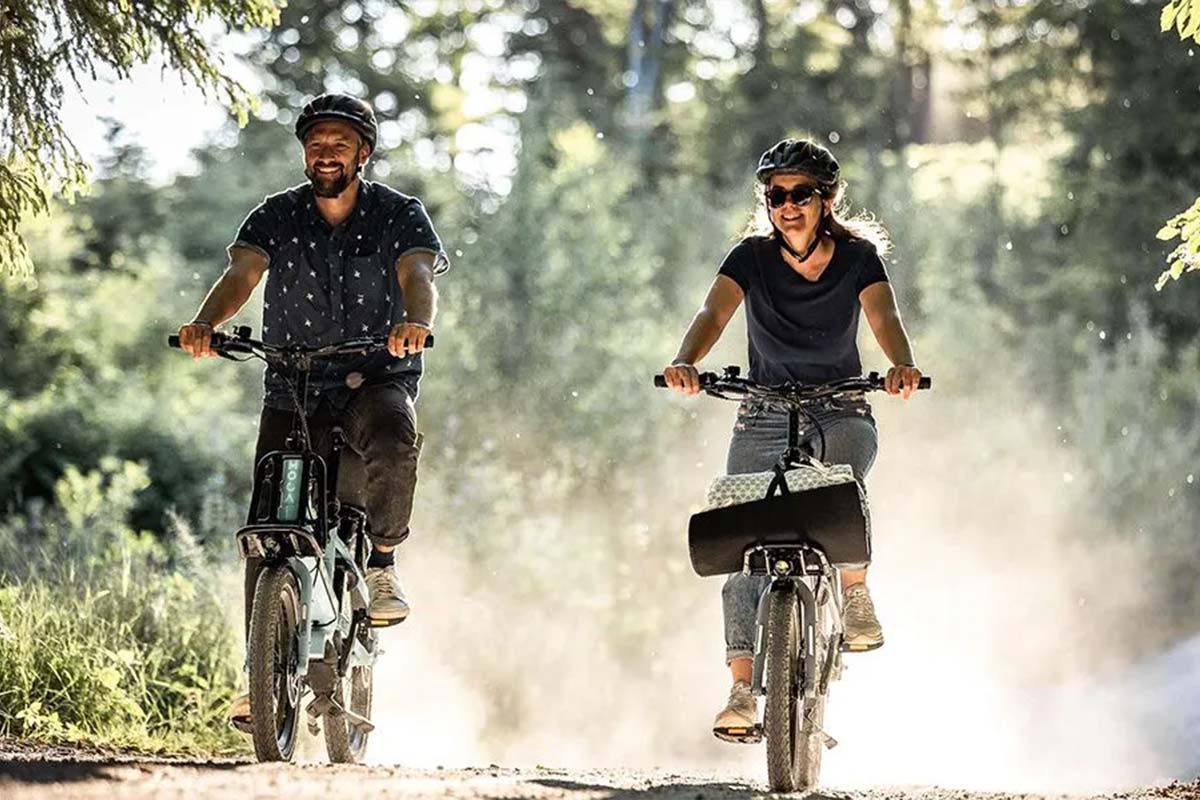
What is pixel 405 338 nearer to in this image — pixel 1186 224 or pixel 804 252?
pixel 804 252

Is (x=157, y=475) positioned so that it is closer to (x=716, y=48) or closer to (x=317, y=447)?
(x=317, y=447)

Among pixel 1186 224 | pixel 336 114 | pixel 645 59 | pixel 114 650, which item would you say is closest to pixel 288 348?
pixel 336 114

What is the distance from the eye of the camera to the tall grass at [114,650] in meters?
8.42

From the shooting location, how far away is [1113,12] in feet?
89.8

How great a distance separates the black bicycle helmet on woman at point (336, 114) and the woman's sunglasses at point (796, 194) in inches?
51.7

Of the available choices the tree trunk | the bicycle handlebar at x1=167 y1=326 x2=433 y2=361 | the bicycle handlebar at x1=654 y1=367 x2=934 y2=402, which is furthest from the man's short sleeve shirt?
the tree trunk

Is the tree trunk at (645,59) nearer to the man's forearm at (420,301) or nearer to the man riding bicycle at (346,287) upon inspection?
the man riding bicycle at (346,287)

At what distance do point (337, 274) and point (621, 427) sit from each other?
1137 cm

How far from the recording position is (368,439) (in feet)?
22.8

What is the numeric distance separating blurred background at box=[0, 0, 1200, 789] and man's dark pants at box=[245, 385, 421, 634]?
1882 millimetres

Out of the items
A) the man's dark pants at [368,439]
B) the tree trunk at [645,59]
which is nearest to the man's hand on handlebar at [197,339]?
the man's dark pants at [368,439]

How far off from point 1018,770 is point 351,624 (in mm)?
7831

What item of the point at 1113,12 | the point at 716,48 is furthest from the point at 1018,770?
the point at 716,48

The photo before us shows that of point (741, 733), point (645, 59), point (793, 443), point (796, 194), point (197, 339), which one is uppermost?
point (645, 59)
